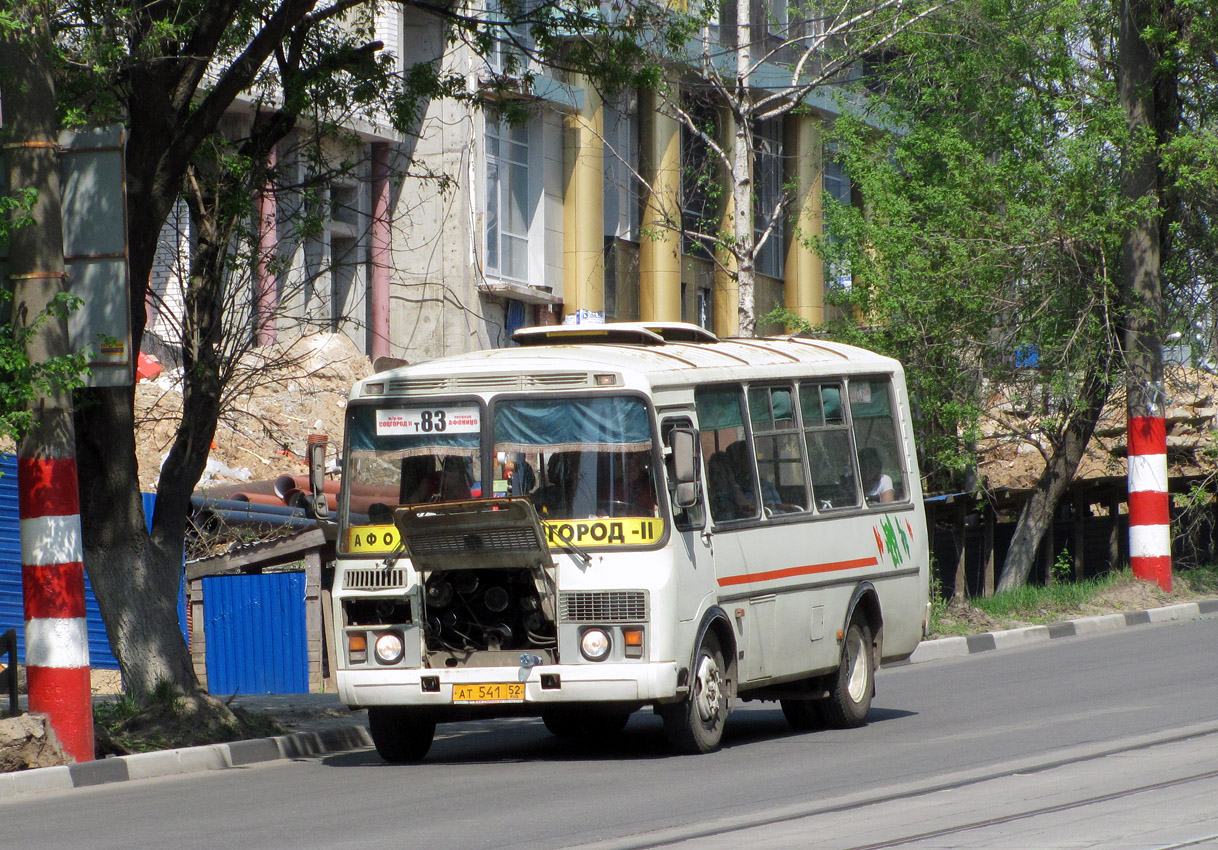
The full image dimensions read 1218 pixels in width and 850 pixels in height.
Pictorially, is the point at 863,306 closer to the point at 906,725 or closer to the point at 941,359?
A: the point at 941,359

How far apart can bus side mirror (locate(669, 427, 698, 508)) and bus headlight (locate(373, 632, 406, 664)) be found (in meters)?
1.99

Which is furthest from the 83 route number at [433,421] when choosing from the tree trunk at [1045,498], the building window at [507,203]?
the building window at [507,203]

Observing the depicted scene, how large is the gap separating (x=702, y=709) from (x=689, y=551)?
3.39ft

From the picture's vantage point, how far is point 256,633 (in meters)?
18.0

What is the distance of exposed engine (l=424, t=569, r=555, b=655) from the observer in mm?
11406

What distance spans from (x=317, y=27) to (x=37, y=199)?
11.7 feet

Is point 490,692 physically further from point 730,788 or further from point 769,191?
point 769,191

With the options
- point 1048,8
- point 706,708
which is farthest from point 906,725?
point 1048,8

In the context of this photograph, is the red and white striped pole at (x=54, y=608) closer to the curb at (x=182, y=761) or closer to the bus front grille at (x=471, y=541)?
the curb at (x=182, y=761)

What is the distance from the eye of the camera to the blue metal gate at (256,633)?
17938 millimetres

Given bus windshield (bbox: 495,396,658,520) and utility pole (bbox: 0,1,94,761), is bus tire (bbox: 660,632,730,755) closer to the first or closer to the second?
bus windshield (bbox: 495,396,658,520)

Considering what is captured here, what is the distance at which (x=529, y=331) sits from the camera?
13.4 meters

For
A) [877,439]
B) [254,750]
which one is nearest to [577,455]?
[254,750]

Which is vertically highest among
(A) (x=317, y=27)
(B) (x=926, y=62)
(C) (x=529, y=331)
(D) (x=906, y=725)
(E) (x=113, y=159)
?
(B) (x=926, y=62)
